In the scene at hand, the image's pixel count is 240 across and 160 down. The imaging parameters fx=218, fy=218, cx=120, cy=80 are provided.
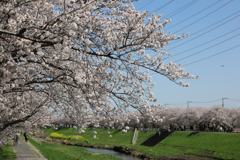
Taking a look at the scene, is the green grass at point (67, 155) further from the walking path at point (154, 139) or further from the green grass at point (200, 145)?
the walking path at point (154, 139)

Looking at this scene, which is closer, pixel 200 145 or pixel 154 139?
pixel 200 145

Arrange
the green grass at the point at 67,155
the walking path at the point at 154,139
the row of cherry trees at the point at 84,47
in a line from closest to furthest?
the row of cherry trees at the point at 84,47
the green grass at the point at 67,155
the walking path at the point at 154,139

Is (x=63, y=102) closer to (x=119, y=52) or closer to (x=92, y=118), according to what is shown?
(x=92, y=118)

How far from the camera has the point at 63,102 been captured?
1054 centimetres

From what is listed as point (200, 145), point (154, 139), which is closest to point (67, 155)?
point (200, 145)

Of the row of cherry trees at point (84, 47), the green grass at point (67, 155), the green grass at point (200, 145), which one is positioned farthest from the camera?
the green grass at point (200, 145)

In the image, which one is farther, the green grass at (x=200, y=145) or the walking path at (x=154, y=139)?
the walking path at (x=154, y=139)

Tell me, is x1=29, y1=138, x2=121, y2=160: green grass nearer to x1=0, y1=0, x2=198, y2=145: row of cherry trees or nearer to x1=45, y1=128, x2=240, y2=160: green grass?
x1=45, y1=128, x2=240, y2=160: green grass

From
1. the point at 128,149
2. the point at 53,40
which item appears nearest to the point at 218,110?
the point at 128,149

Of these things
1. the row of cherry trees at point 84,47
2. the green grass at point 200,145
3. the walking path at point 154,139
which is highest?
the row of cherry trees at point 84,47

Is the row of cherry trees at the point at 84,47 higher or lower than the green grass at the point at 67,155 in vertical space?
higher

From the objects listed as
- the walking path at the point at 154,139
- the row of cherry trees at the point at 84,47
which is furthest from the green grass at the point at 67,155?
the walking path at the point at 154,139

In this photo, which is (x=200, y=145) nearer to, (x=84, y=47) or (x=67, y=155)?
(x=67, y=155)

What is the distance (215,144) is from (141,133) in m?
26.1
